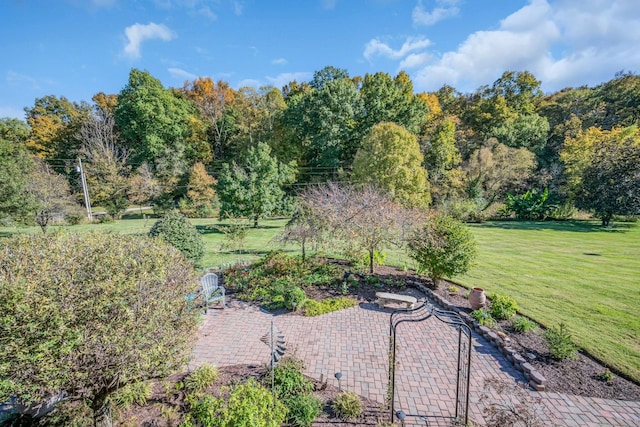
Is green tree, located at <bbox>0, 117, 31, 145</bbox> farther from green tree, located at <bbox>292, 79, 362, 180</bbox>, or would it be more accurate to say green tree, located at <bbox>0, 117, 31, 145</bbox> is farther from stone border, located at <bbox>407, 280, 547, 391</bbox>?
stone border, located at <bbox>407, 280, 547, 391</bbox>

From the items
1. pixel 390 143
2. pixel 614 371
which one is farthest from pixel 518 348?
pixel 390 143

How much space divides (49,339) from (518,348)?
26.4 feet

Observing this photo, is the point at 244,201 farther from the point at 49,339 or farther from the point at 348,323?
the point at 49,339

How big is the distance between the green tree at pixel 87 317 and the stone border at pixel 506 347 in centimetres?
616

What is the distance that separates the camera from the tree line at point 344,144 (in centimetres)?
2042

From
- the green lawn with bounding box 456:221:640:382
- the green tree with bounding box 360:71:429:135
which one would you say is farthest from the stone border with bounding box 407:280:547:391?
the green tree with bounding box 360:71:429:135

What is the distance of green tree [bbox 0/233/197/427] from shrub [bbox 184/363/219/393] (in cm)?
119

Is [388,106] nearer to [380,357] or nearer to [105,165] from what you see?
[380,357]

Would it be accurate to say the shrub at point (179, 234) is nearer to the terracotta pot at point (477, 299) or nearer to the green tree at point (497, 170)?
the terracotta pot at point (477, 299)

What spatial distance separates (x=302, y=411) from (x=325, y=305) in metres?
3.96

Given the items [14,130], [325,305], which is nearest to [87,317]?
[325,305]

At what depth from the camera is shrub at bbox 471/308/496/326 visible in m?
7.04

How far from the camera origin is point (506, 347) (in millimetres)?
6086

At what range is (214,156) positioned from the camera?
35.7 meters
